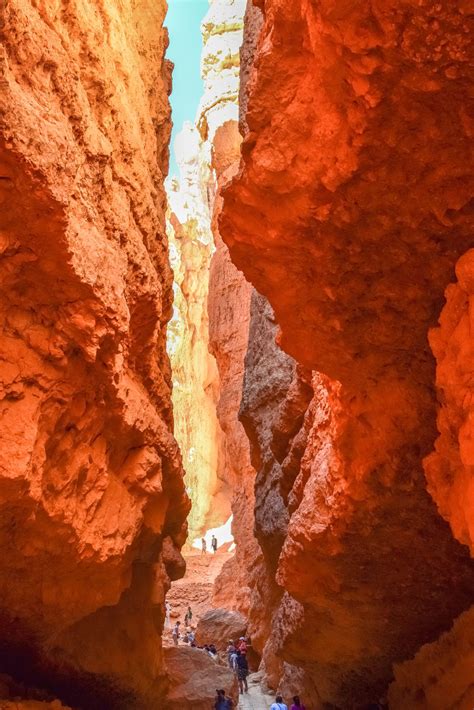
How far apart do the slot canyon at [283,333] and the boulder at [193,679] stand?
7.6 inches

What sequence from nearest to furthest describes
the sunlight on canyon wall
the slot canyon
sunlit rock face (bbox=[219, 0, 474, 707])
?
sunlit rock face (bbox=[219, 0, 474, 707])
the slot canyon
the sunlight on canyon wall

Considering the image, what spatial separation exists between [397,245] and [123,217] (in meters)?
3.04

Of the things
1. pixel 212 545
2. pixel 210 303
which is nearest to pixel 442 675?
pixel 210 303

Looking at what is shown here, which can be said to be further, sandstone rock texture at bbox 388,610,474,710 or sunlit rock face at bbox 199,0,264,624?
sunlit rock face at bbox 199,0,264,624

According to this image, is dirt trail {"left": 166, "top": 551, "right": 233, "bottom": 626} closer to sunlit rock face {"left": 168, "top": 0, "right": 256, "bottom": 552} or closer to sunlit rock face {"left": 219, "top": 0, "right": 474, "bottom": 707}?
sunlit rock face {"left": 168, "top": 0, "right": 256, "bottom": 552}

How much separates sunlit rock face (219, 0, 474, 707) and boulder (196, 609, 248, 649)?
11.2 m

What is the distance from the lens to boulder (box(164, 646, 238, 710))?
9.58 metres

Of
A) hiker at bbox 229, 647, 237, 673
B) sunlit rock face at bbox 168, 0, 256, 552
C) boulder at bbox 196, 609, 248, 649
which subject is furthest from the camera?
sunlit rock face at bbox 168, 0, 256, 552

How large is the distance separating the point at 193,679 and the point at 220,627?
7.62 metres

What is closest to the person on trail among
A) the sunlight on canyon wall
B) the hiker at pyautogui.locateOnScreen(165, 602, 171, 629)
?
the hiker at pyautogui.locateOnScreen(165, 602, 171, 629)

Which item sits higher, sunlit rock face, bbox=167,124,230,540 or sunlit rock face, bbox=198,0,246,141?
sunlit rock face, bbox=198,0,246,141

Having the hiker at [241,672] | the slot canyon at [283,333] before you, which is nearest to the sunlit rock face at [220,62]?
the slot canyon at [283,333]

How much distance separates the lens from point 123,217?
629cm

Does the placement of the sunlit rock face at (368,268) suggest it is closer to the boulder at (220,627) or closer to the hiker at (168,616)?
the boulder at (220,627)
